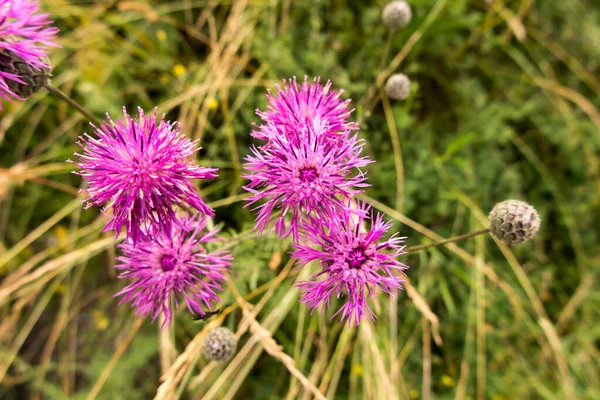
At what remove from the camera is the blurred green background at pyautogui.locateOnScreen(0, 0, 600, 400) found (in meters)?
2.42

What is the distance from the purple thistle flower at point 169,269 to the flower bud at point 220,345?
7.0 inches

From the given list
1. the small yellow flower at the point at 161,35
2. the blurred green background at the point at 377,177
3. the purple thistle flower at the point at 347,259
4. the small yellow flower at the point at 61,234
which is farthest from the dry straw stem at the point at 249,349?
the small yellow flower at the point at 161,35

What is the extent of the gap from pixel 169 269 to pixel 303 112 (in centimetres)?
68

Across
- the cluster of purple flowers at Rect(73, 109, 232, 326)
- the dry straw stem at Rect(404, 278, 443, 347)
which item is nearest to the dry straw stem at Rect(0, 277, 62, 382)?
the cluster of purple flowers at Rect(73, 109, 232, 326)

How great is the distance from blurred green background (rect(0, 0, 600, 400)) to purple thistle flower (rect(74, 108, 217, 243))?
924 millimetres

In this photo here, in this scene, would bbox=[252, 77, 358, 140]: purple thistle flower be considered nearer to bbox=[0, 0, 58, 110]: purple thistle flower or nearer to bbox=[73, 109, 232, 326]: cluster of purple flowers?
bbox=[73, 109, 232, 326]: cluster of purple flowers

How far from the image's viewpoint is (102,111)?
258cm

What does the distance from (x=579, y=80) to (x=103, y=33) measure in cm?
333

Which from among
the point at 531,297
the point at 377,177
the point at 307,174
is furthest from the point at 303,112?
the point at 531,297

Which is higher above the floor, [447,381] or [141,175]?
[141,175]

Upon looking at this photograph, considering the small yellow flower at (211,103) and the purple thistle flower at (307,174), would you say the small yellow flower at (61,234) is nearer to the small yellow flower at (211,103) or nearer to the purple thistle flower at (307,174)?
the small yellow flower at (211,103)

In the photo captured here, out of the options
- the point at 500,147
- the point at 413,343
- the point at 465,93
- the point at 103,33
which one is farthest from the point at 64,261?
the point at 500,147

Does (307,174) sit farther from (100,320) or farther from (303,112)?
(100,320)

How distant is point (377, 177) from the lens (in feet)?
8.02
